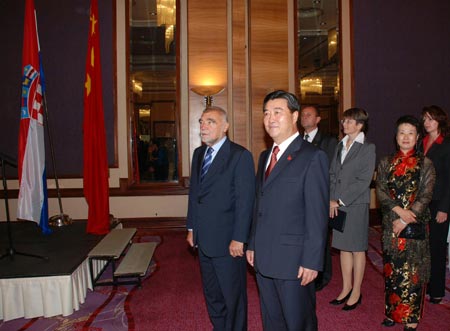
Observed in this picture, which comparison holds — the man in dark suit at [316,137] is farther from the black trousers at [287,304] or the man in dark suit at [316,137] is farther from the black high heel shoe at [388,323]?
the black trousers at [287,304]

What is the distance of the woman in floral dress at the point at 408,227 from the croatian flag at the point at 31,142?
3541 mm

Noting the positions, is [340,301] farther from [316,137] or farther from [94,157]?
[94,157]

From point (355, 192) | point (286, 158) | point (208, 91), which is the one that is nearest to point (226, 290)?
point (286, 158)

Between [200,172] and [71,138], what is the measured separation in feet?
14.0

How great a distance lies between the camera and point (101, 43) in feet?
20.4

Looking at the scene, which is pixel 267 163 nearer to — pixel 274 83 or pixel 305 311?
pixel 305 311

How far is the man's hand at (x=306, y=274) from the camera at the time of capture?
1.89m

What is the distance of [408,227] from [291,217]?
1182 millimetres

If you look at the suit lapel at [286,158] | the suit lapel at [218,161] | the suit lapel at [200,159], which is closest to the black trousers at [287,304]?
the suit lapel at [286,158]

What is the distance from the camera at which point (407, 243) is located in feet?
8.73

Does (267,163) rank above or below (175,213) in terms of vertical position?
above

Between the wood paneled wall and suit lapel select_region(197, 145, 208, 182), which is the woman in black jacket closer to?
suit lapel select_region(197, 145, 208, 182)

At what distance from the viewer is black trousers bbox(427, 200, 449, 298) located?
326cm

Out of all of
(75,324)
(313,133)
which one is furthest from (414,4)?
(75,324)
